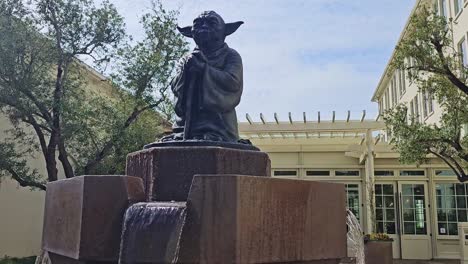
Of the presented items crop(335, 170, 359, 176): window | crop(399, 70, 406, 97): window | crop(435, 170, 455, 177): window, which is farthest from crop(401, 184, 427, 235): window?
crop(399, 70, 406, 97): window

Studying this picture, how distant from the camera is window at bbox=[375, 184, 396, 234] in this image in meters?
18.2

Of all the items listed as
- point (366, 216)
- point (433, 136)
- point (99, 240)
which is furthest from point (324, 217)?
point (366, 216)

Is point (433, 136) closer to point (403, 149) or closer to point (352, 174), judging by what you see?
point (403, 149)

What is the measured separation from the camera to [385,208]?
18453 mm

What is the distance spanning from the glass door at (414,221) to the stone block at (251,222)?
1497 centimetres

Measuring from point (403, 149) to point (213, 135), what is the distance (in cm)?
843

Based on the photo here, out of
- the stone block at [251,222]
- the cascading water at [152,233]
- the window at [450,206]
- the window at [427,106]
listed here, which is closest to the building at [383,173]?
the window at [450,206]

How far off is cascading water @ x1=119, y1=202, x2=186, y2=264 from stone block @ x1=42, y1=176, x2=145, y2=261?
0.42 feet

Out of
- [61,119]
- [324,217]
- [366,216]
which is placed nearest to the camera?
[324,217]

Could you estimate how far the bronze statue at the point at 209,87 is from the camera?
5.15 metres

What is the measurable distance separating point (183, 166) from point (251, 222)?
1244mm

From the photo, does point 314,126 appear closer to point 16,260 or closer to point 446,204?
point 446,204

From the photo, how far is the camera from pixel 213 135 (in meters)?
5.11

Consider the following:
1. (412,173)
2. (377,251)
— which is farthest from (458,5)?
(377,251)
